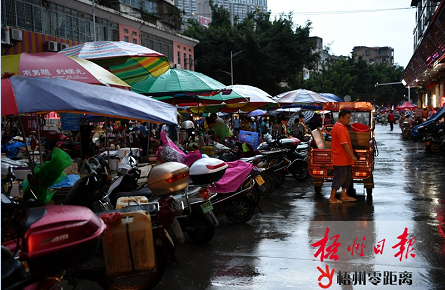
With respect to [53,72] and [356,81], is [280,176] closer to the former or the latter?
[53,72]

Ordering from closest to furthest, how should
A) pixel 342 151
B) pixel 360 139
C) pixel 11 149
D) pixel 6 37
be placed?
pixel 342 151 → pixel 360 139 → pixel 11 149 → pixel 6 37

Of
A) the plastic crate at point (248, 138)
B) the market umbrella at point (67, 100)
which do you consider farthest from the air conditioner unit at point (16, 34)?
the market umbrella at point (67, 100)

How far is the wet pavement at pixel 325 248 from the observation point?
5.01m

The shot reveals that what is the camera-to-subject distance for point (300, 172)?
1294 centimetres

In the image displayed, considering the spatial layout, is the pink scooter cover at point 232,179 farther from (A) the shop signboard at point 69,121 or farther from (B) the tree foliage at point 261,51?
(B) the tree foliage at point 261,51

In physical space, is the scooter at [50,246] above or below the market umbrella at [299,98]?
below

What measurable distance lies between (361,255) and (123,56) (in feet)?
16.1

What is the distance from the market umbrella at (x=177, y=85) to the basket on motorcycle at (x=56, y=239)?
7782mm

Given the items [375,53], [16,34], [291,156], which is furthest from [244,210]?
[375,53]

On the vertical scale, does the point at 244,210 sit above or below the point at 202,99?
below

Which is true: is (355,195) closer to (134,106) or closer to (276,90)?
(134,106)

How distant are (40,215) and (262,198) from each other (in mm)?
7535

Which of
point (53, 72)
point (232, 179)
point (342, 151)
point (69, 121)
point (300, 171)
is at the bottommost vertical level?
point (300, 171)

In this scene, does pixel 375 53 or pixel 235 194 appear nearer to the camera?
pixel 235 194
